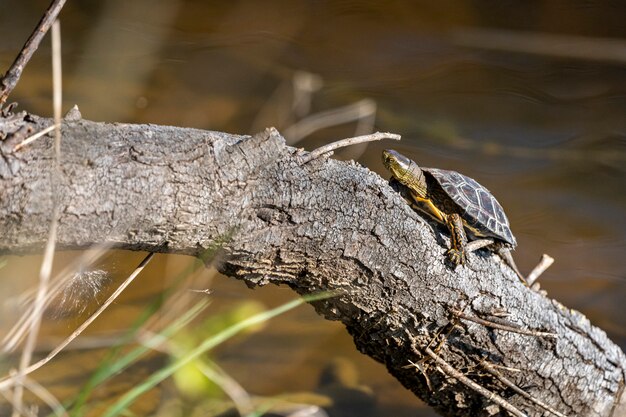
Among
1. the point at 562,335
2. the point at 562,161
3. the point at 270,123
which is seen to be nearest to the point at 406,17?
the point at 270,123

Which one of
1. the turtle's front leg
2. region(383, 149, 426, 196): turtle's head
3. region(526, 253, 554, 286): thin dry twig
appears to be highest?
region(383, 149, 426, 196): turtle's head

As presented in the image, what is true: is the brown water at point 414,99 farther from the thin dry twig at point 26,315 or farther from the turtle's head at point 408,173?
the thin dry twig at point 26,315

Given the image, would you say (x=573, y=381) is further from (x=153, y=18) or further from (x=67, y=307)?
(x=153, y=18)

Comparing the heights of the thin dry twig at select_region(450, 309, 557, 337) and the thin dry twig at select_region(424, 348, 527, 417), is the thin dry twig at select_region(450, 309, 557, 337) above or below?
above

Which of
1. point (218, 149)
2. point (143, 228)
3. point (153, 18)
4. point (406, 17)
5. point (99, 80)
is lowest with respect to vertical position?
point (143, 228)

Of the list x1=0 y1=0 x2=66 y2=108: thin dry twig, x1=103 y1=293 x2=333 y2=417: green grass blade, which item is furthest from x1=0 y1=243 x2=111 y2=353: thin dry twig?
x1=0 y1=0 x2=66 y2=108: thin dry twig

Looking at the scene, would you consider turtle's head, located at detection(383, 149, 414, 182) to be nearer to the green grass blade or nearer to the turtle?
the turtle

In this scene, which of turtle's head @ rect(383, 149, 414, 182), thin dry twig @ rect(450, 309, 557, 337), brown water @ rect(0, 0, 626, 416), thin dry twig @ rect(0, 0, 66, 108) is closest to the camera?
thin dry twig @ rect(0, 0, 66, 108)
